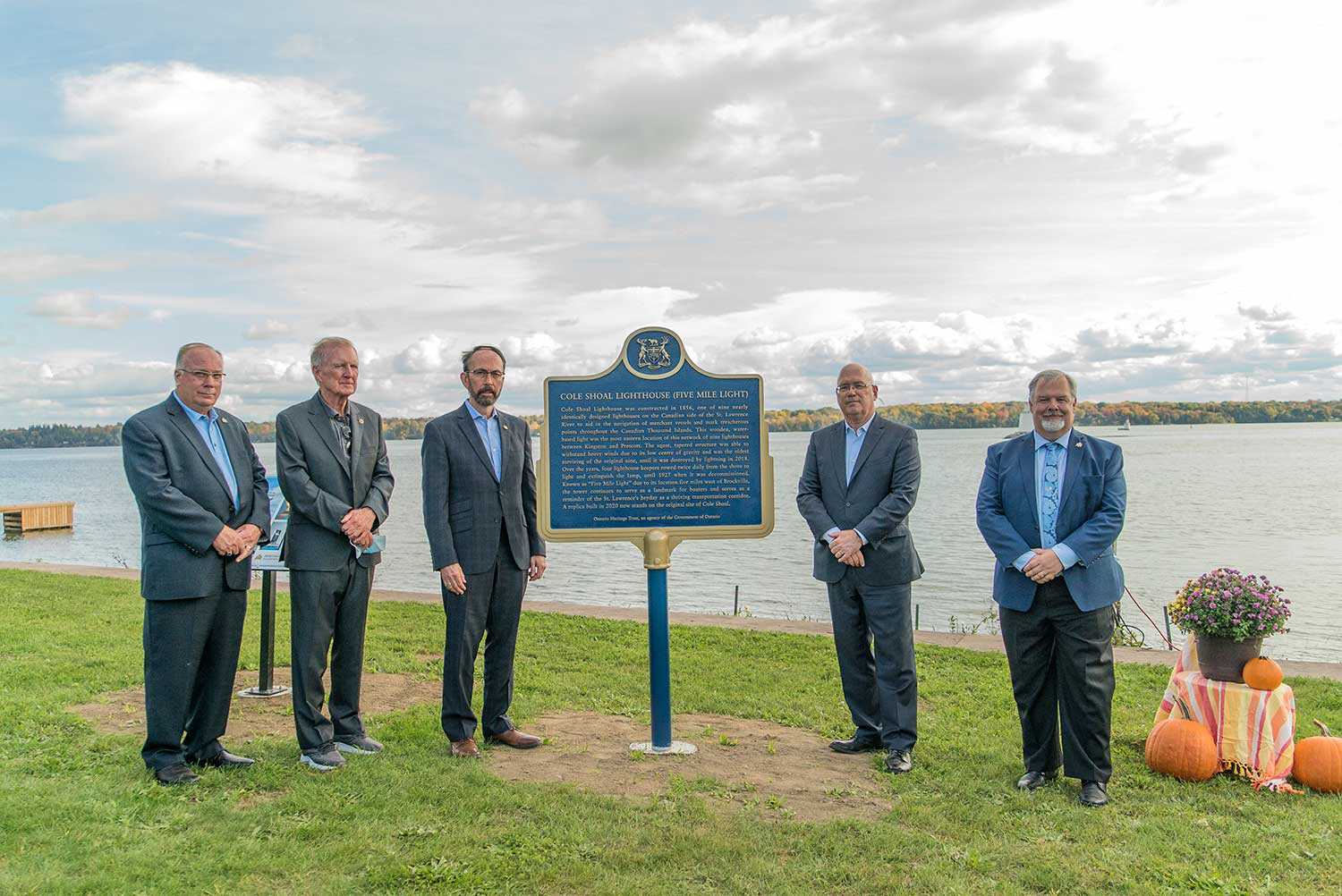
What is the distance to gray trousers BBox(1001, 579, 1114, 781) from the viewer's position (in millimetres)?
5391

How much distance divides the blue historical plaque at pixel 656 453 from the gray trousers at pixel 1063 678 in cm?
167

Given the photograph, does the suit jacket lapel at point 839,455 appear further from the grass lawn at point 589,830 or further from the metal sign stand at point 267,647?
the metal sign stand at point 267,647

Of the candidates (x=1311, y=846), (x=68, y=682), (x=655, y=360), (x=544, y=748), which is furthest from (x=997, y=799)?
(x=68, y=682)

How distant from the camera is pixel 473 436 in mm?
6145

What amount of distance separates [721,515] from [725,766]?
1503 mm

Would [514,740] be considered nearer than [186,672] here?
No

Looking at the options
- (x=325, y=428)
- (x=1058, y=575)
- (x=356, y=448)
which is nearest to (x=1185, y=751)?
(x=1058, y=575)

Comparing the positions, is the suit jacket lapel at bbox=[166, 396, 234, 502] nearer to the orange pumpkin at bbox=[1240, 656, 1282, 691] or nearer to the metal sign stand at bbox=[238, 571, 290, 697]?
the metal sign stand at bbox=[238, 571, 290, 697]

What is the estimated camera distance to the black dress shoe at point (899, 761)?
18.9 feet

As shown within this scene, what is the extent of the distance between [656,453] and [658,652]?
1.24 meters

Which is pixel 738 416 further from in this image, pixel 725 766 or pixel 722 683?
pixel 722 683

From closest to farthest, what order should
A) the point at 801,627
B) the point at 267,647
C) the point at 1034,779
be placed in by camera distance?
the point at 1034,779, the point at 267,647, the point at 801,627

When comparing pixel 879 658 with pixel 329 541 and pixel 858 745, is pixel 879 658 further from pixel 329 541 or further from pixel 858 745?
pixel 329 541

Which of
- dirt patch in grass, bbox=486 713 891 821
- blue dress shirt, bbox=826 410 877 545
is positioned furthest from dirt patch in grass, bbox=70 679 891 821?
blue dress shirt, bbox=826 410 877 545
